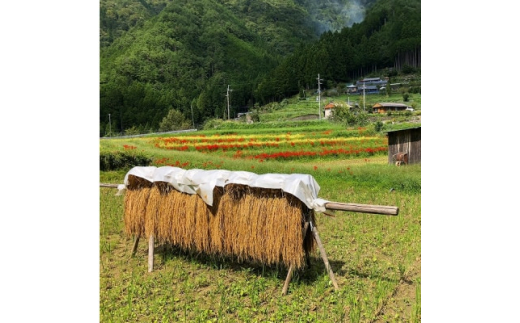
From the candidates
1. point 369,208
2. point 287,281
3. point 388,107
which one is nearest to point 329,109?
point 388,107

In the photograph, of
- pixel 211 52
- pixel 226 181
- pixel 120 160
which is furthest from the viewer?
pixel 120 160

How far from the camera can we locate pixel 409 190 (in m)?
3.95

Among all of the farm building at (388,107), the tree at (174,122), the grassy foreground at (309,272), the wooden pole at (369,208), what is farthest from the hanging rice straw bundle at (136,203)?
the farm building at (388,107)

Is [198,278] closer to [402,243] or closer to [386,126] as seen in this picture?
[402,243]

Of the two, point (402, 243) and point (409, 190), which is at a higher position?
point (409, 190)

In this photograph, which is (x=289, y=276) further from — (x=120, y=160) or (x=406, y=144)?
(x=120, y=160)

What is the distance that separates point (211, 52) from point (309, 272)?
268cm

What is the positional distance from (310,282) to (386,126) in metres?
1.64

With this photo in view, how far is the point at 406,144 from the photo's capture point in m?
3.80

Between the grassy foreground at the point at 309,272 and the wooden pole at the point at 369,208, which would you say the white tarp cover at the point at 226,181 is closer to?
the wooden pole at the point at 369,208
